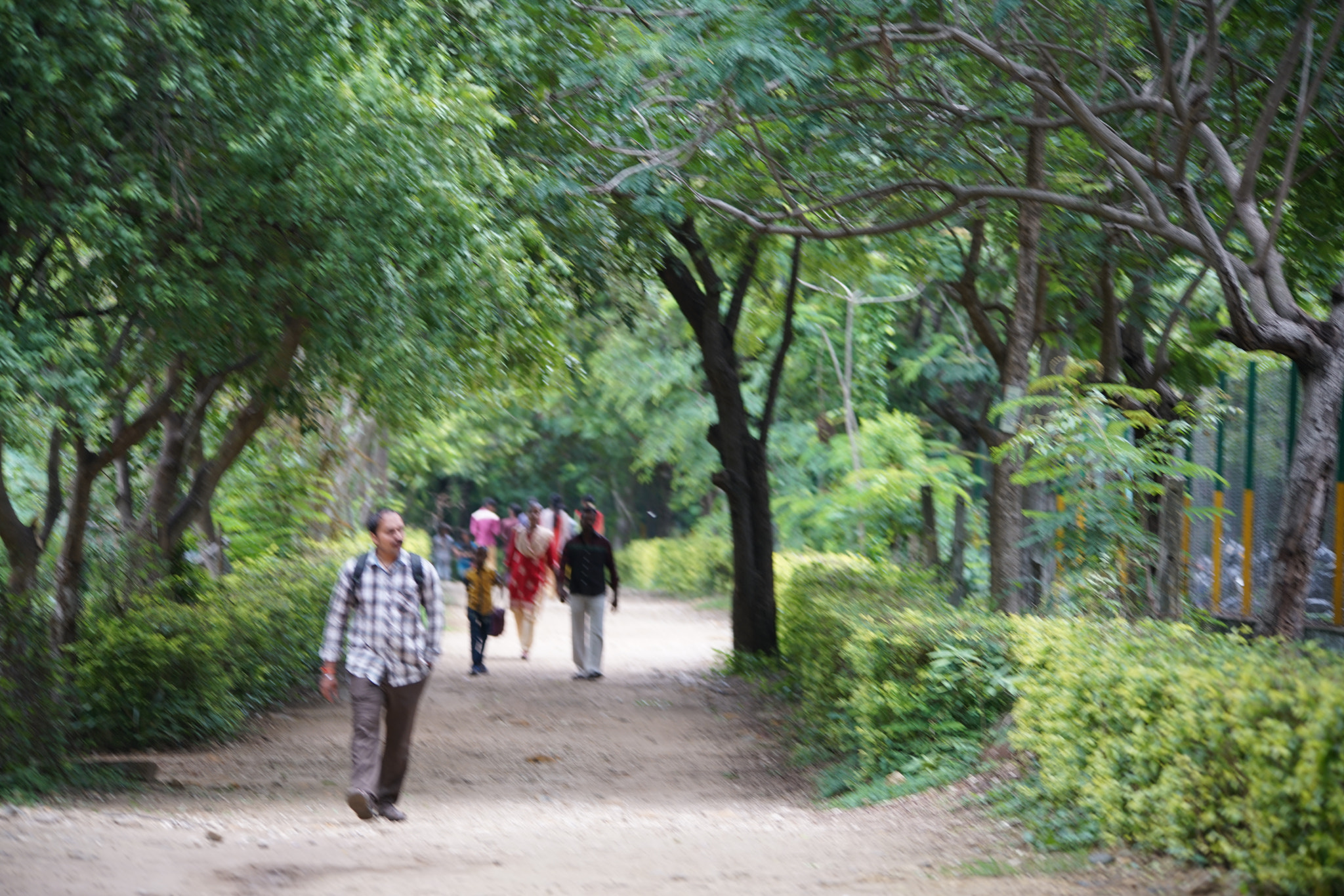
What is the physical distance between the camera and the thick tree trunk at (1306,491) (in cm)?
804

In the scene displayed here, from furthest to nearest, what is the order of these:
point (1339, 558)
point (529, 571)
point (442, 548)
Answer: point (442, 548) → point (529, 571) → point (1339, 558)

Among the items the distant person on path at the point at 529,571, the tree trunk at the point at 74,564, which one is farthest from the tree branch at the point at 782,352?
the tree trunk at the point at 74,564

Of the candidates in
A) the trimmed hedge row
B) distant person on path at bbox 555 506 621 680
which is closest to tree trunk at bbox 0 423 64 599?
the trimmed hedge row

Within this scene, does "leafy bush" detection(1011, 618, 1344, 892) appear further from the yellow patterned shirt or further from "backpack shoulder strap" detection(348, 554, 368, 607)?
the yellow patterned shirt

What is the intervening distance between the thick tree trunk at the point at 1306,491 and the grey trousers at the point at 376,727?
5.20 meters

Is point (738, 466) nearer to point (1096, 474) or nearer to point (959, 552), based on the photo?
point (959, 552)

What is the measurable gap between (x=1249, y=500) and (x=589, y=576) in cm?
755

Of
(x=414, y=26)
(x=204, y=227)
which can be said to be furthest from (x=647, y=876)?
(x=414, y=26)

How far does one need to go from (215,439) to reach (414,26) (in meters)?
7.90

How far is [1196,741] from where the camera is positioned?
5.75m

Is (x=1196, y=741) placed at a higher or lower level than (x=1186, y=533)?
lower

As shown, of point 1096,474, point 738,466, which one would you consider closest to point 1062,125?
point 1096,474

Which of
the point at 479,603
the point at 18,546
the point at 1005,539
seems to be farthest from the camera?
→ the point at 479,603

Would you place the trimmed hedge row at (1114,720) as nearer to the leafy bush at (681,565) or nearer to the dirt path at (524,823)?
the dirt path at (524,823)
